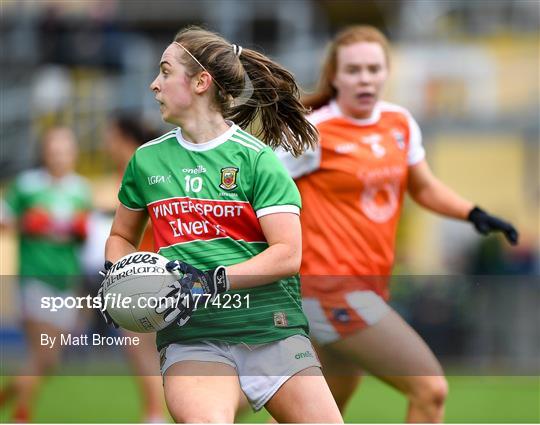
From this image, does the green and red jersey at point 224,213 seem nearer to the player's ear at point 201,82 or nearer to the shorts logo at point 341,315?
the player's ear at point 201,82

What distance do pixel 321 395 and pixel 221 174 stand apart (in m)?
0.89

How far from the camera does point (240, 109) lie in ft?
16.6

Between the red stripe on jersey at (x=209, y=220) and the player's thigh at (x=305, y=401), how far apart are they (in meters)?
0.54

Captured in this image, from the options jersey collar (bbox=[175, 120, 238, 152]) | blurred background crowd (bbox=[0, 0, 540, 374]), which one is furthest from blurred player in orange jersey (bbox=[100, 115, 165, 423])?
blurred background crowd (bbox=[0, 0, 540, 374])

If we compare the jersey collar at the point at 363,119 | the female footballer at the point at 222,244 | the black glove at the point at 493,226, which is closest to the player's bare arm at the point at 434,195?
the black glove at the point at 493,226

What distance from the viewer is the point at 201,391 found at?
4492mm

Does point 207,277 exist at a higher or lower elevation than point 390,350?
higher

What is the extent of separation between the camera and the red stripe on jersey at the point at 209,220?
465 cm

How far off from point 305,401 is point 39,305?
16.1 feet

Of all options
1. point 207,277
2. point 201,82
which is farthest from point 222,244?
point 201,82

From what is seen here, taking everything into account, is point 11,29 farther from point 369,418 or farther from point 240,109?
point 240,109

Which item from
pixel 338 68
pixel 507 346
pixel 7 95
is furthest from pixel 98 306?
pixel 7 95

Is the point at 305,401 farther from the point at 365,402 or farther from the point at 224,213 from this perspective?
the point at 365,402

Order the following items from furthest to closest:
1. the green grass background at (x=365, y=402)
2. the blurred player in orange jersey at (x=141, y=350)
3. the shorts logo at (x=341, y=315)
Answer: the green grass background at (x=365, y=402)
the blurred player in orange jersey at (x=141, y=350)
the shorts logo at (x=341, y=315)
